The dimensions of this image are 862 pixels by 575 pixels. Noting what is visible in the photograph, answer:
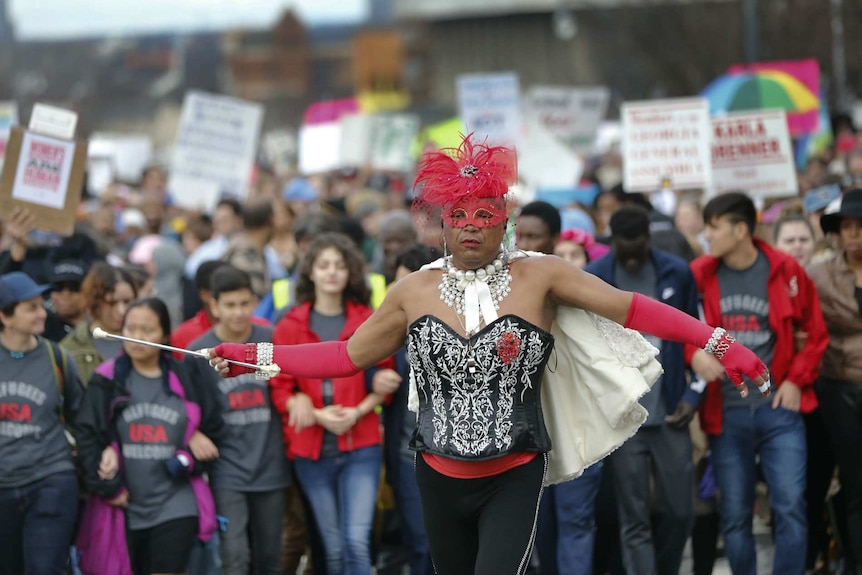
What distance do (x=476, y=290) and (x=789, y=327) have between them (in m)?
2.66

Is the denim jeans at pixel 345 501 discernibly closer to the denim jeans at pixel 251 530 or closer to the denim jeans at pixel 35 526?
the denim jeans at pixel 251 530

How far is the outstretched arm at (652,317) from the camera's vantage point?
5.68 m

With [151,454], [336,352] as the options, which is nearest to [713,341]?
[336,352]

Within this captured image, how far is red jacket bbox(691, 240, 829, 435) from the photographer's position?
7762mm

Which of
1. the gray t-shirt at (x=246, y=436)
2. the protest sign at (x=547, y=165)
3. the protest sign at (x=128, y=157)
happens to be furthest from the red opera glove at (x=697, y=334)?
the protest sign at (x=128, y=157)

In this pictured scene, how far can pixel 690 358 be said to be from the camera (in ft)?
25.7

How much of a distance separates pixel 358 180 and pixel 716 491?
11861mm

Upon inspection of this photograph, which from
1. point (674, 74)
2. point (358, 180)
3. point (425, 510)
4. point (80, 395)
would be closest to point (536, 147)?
point (358, 180)

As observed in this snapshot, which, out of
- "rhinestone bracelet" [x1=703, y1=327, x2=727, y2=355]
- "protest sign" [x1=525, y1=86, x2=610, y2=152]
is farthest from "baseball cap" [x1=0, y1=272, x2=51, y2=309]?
"protest sign" [x1=525, y1=86, x2=610, y2=152]

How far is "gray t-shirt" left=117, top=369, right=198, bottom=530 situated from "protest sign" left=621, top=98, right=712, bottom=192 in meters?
5.58

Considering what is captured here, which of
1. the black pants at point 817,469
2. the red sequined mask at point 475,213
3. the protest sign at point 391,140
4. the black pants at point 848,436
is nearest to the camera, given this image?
the red sequined mask at point 475,213

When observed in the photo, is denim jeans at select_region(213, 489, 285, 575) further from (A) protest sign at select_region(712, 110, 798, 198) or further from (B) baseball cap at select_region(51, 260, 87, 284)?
(A) protest sign at select_region(712, 110, 798, 198)

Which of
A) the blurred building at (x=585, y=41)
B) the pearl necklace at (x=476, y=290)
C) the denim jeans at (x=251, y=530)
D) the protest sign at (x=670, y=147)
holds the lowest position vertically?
the denim jeans at (x=251, y=530)

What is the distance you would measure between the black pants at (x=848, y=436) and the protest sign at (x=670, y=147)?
4095 millimetres
